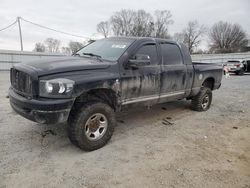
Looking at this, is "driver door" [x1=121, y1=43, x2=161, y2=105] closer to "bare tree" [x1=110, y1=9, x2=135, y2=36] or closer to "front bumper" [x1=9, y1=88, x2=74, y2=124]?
"front bumper" [x1=9, y1=88, x2=74, y2=124]

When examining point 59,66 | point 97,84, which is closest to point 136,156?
point 97,84

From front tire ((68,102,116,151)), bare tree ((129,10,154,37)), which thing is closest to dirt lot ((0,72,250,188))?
front tire ((68,102,116,151))

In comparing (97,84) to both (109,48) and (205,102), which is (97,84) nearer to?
(109,48)

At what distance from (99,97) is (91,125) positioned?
52cm

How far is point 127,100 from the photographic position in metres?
4.39

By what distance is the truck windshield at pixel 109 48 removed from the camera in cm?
439

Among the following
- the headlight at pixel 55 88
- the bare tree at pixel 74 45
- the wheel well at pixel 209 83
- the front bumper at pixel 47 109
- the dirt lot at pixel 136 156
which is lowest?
the dirt lot at pixel 136 156

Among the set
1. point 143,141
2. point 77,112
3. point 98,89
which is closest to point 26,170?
point 77,112

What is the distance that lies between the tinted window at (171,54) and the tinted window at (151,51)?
0.27 metres

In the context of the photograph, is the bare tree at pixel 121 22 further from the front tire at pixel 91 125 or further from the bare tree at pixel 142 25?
the front tire at pixel 91 125

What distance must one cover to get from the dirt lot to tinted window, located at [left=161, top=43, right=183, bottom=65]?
4.70 ft

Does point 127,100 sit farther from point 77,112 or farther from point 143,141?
point 77,112

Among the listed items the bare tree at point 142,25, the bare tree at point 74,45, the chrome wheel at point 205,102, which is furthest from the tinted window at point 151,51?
the bare tree at point 142,25

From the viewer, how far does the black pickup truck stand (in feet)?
11.0
